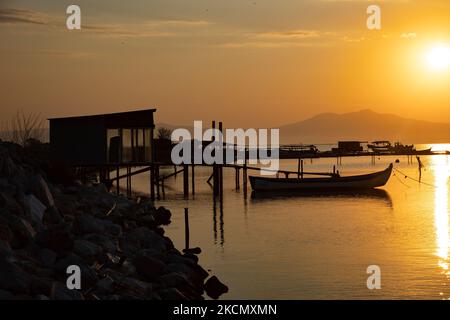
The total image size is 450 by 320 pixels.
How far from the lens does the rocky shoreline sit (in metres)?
18.6

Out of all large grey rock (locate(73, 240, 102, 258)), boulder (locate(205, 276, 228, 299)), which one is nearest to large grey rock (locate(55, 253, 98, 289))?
large grey rock (locate(73, 240, 102, 258))

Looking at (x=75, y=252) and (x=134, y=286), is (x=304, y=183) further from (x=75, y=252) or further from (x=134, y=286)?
(x=134, y=286)

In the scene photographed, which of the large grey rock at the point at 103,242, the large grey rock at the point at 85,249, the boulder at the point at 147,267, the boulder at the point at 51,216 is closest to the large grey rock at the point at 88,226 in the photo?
the boulder at the point at 51,216

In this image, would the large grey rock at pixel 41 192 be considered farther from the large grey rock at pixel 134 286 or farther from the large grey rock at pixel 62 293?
the large grey rock at pixel 62 293

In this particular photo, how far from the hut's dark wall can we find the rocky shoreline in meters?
17.6

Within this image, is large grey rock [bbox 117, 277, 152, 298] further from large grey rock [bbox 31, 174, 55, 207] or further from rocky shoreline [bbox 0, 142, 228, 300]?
large grey rock [bbox 31, 174, 55, 207]

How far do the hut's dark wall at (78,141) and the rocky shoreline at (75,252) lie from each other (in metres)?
17.6

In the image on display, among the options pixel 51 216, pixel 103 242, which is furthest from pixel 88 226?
pixel 103 242

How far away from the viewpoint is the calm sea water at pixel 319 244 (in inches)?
1144

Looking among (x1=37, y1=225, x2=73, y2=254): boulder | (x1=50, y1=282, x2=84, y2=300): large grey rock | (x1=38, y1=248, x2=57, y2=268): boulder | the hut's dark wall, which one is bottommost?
(x1=50, y1=282, x2=84, y2=300): large grey rock

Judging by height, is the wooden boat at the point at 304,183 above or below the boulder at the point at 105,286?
below

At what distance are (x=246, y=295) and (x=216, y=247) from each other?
1283 centimetres

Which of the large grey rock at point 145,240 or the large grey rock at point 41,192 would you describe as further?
the large grey rock at point 145,240

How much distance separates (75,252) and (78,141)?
29.8m
